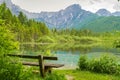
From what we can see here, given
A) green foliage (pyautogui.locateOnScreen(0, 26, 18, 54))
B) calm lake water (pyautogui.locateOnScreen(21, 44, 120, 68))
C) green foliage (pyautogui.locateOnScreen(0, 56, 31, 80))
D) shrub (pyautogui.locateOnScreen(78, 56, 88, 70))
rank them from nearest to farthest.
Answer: green foliage (pyautogui.locateOnScreen(0, 56, 31, 80)) < green foliage (pyautogui.locateOnScreen(0, 26, 18, 54)) < shrub (pyautogui.locateOnScreen(78, 56, 88, 70)) < calm lake water (pyautogui.locateOnScreen(21, 44, 120, 68))

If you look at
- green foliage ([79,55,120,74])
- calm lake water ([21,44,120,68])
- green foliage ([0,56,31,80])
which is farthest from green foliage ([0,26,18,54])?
green foliage ([79,55,120,74])

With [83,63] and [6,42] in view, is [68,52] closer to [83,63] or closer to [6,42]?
[83,63]

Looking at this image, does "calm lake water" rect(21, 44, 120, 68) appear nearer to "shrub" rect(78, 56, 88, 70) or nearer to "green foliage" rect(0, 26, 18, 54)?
"shrub" rect(78, 56, 88, 70)

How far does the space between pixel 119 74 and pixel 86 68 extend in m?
3.31

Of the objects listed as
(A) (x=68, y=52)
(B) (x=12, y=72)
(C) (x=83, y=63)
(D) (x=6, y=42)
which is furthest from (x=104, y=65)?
(A) (x=68, y=52)

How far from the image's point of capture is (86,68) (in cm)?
2538

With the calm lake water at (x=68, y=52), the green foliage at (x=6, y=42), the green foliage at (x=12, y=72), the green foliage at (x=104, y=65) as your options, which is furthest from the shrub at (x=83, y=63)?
the green foliage at (x=12, y=72)

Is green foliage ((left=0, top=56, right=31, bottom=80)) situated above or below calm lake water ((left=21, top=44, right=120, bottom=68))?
above

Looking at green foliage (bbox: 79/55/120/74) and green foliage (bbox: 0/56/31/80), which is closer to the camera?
green foliage (bbox: 0/56/31/80)

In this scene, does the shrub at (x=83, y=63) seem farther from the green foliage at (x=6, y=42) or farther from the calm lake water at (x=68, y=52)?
the green foliage at (x=6, y=42)

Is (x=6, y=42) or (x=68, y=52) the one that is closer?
(x=6, y=42)

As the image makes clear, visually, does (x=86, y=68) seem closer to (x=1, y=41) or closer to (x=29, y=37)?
(x=1, y=41)

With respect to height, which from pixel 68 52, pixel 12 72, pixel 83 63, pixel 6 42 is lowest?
pixel 68 52

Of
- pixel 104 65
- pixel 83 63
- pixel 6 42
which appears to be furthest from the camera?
pixel 83 63
